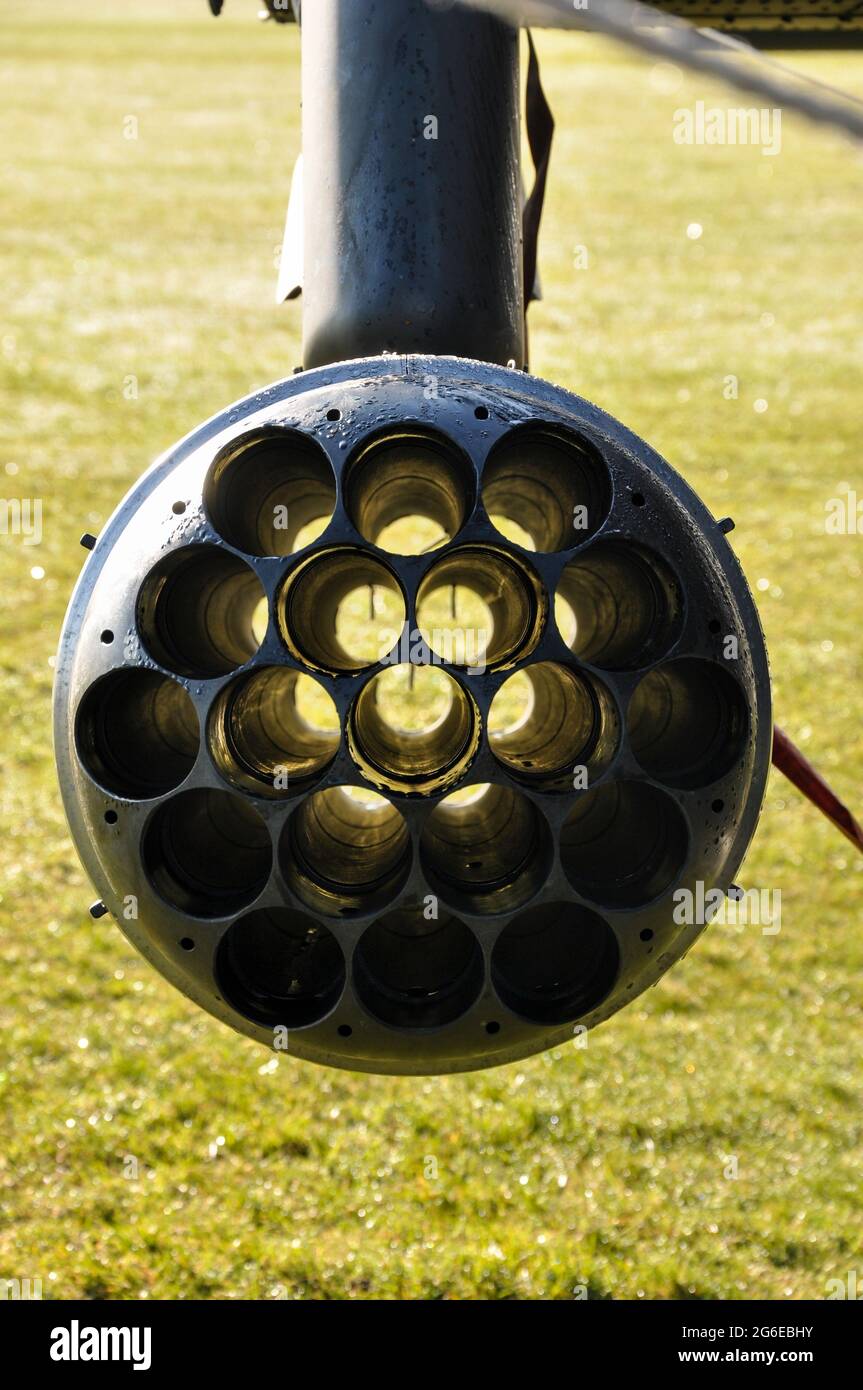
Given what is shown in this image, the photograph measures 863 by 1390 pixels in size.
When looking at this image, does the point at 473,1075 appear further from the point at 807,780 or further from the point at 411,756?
the point at 411,756

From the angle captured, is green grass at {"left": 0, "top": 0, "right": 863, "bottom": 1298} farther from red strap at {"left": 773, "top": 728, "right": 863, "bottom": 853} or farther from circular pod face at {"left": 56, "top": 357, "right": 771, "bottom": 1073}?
red strap at {"left": 773, "top": 728, "right": 863, "bottom": 853}

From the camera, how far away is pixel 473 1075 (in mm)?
3920

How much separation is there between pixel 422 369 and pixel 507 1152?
8.03ft

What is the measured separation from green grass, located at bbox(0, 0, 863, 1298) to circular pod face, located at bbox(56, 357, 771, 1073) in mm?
559

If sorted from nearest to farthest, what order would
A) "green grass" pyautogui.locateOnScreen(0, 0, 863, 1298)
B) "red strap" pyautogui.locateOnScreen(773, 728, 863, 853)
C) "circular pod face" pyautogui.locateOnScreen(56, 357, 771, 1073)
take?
"circular pod face" pyautogui.locateOnScreen(56, 357, 771, 1073) → "red strap" pyautogui.locateOnScreen(773, 728, 863, 853) → "green grass" pyautogui.locateOnScreen(0, 0, 863, 1298)

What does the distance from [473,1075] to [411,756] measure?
7.24 feet

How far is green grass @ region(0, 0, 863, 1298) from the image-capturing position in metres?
3.32

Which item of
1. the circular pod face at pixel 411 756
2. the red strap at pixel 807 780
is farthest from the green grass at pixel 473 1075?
the red strap at pixel 807 780

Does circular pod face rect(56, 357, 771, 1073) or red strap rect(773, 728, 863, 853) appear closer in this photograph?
circular pod face rect(56, 357, 771, 1073)

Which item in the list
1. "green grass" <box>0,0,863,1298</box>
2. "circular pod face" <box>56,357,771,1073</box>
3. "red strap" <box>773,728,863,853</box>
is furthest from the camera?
"green grass" <box>0,0,863,1298</box>

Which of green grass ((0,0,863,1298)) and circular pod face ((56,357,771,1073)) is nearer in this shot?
circular pod face ((56,357,771,1073))

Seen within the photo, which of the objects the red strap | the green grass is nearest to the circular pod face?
the red strap

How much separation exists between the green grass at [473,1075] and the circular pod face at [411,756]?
0.56 metres

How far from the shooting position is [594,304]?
13.4m
